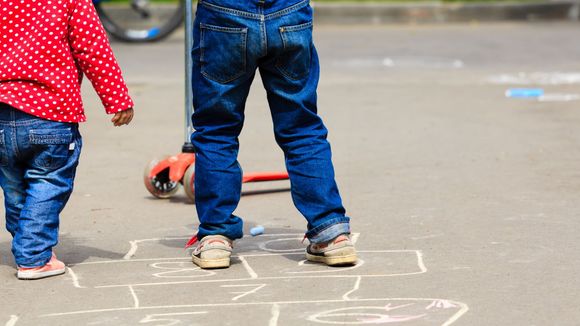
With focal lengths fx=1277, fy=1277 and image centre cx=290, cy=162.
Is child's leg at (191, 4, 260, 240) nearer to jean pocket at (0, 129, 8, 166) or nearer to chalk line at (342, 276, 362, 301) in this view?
chalk line at (342, 276, 362, 301)

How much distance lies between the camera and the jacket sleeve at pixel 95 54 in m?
4.82

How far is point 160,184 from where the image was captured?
645 centimetres

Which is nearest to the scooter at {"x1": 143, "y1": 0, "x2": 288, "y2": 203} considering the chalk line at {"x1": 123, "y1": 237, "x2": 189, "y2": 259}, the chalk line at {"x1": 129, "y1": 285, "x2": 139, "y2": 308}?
the chalk line at {"x1": 123, "y1": 237, "x2": 189, "y2": 259}

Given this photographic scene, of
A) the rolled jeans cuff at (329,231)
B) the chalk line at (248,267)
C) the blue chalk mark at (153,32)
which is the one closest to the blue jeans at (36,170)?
the chalk line at (248,267)

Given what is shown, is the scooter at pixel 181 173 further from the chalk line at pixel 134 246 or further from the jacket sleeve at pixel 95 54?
the jacket sleeve at pixel 95 54

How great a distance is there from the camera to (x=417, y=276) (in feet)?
15.5

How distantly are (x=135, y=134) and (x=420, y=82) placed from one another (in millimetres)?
3113

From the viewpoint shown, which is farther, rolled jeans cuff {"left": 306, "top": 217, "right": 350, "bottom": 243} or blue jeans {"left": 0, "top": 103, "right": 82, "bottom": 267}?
rolled jeans cuff {"left": 306, "top": 217, "right": 350, "bottom": 243}

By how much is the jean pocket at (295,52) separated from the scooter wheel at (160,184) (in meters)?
1.69

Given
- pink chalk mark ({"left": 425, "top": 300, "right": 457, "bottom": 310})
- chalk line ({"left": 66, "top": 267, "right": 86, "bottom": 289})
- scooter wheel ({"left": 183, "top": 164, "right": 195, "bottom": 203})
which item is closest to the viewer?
pink chalk mark ({"left": 425, "top": 300, "right": 457, "bottom": 310})

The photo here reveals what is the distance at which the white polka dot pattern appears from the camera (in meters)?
4.75

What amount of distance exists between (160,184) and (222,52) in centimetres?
173

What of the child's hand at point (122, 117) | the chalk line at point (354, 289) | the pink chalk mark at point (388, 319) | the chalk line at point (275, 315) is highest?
the child's hand at point (122, 117)

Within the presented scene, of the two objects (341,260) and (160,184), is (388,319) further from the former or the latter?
(160,184)
